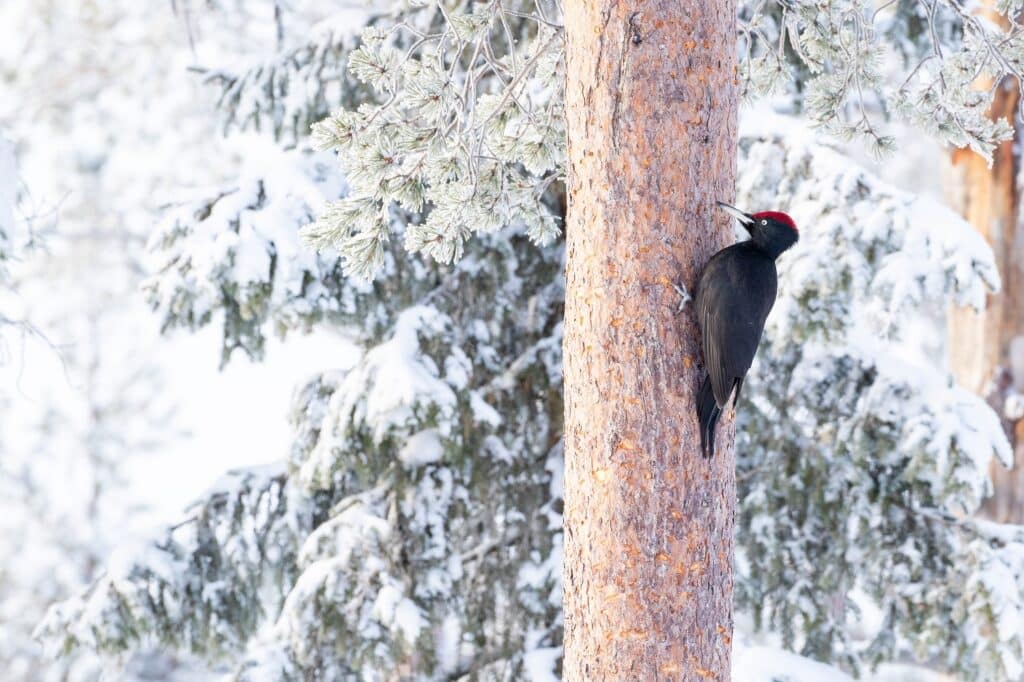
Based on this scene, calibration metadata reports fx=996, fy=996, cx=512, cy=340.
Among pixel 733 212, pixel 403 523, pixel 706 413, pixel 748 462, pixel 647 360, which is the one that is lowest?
pixel 403 523

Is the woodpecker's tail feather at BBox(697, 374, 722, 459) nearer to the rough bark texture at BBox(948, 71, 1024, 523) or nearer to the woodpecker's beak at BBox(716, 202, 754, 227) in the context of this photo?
the woodpecker's beak at BBox(716, 202, 754, 227)

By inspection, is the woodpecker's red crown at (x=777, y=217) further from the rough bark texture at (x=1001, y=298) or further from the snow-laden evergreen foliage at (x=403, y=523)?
the rough bark texture at (x=1001, y=298)

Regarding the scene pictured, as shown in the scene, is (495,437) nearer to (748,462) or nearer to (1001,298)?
(748,462)

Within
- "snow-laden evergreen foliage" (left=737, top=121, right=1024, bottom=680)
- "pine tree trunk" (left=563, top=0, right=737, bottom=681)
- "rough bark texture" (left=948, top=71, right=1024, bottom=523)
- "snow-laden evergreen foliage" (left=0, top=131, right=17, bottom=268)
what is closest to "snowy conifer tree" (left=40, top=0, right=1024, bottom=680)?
"snow-laden evergreen foliage" (left=737, top=121, right=1024, bottom=680)

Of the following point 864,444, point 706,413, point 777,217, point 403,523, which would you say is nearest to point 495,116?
point 777,217

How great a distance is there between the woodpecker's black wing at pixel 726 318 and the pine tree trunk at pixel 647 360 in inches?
2.1

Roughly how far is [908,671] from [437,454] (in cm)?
1129

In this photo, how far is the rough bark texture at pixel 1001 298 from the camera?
19.6 feet

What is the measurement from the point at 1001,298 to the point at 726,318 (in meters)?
4.46

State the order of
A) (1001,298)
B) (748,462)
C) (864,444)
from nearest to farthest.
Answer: (864,444), (748,462), (1001,298)

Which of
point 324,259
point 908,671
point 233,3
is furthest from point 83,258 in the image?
point 908,671

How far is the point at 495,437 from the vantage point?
446cm

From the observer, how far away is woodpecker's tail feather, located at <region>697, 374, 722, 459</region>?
92.4 inches

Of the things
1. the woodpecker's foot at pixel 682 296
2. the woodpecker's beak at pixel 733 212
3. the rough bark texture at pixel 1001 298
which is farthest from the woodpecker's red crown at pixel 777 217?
the rough bark texture at pixel 1001 298
